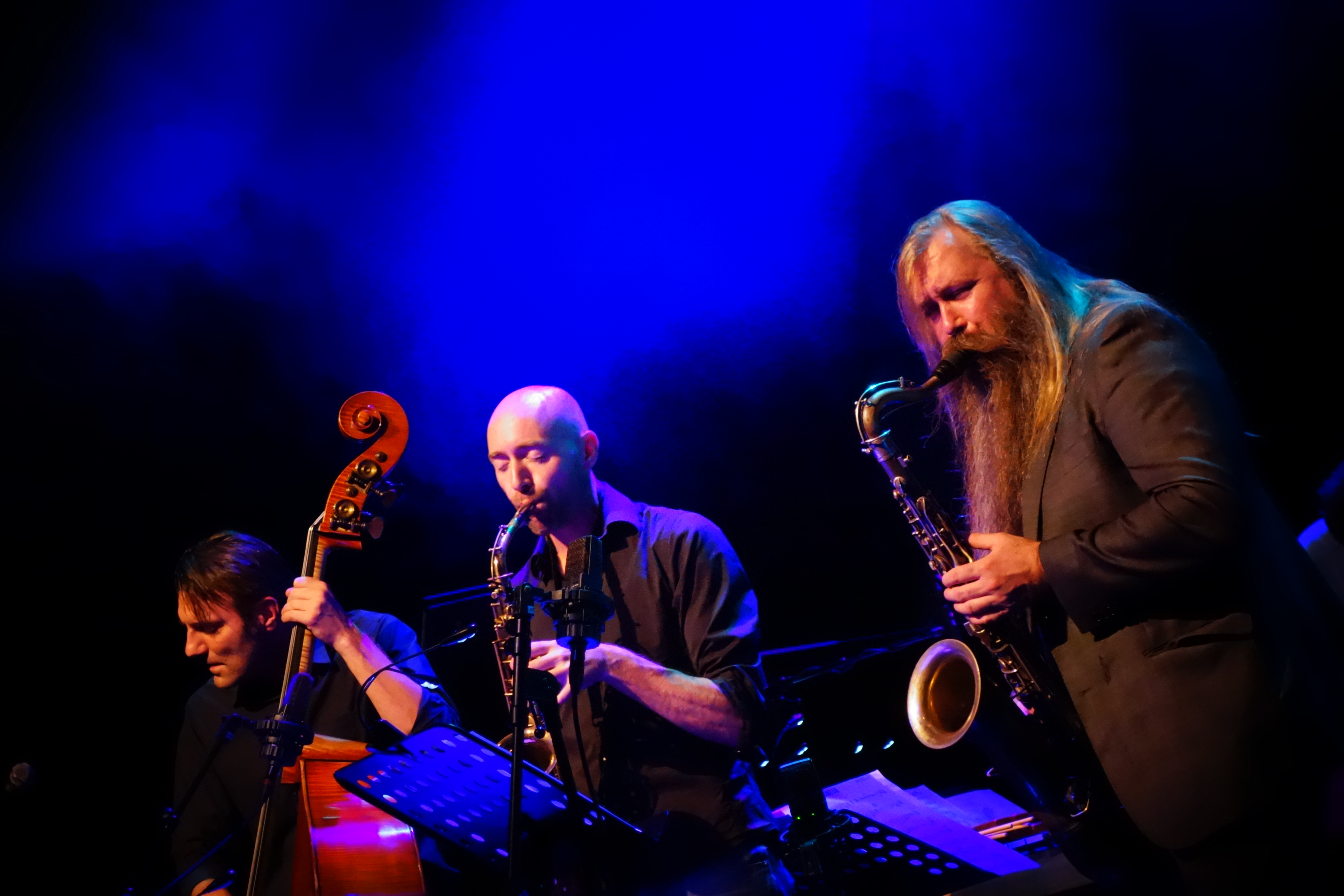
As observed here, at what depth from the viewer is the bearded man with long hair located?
5.42 ft

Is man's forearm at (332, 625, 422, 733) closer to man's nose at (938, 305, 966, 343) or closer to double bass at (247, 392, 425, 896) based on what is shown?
double bass at (247, 392, 425, 896)

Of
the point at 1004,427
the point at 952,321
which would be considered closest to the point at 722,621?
the point at 1004,427

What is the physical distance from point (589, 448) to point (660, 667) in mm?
1040

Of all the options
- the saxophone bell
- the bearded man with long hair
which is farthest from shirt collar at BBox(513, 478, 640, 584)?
the bearded man with long hair

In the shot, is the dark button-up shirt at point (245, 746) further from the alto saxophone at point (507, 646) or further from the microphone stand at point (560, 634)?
the microphone stand at point (560, 634)

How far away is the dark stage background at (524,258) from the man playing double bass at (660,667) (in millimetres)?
1514

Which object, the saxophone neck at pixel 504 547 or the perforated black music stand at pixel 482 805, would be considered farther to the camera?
the saxophone neck at pixel 504 547

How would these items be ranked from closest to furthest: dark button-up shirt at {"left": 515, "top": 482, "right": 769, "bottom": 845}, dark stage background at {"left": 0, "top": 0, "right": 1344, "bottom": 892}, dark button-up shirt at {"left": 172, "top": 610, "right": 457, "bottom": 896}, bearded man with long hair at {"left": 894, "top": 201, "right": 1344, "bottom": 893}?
bearded man with long hair at {"left": 894, "top": 201, "right": 1344, "bottom": 893} → dark button-up shirt at {"left": 515, "top": 482, "right": 769, "bottom": 845} → dark button-up shirt at {"left": 172, "top": 610, "right": 457, "bottom": 896} → dark stage background at {"left": 0, "top": 0, "right": 1344, "bottom": 892}

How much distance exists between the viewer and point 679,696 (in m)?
2.54

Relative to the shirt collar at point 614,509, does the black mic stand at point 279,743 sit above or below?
below

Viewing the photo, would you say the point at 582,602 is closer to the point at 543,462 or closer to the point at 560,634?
the point at 560,634

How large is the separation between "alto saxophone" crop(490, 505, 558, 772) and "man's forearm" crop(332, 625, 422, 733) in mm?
282

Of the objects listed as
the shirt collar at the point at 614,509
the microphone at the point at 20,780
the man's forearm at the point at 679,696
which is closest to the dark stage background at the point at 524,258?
the shirt collar at the point at 614,509

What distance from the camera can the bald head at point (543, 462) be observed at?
124 inches
